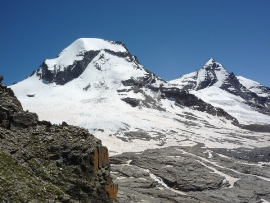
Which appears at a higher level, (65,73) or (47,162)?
(65,73)

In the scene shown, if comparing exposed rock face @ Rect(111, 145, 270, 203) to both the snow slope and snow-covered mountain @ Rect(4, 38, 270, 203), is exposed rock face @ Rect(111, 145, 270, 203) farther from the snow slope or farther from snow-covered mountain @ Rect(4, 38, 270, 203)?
the snow slope

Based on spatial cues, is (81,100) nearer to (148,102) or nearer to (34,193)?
(148,102)

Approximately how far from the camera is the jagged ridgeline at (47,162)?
15.3m

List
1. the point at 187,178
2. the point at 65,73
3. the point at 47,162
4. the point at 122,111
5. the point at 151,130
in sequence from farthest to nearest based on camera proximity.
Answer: the point at 65,73, the point at 122,111, the point at 151,130, the point at 187,178, the point at 47,162

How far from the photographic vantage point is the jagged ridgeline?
1534 cm

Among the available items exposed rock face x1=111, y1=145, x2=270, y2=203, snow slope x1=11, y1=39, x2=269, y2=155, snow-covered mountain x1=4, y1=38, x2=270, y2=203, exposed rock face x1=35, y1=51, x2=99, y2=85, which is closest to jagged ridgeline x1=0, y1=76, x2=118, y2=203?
snow-covered mountain x1=4, y1=38, x2=270, y2=203

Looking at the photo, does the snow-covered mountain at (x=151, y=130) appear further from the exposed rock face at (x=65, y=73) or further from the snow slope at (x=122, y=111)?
the exposed rock face at (x=65, y=73)

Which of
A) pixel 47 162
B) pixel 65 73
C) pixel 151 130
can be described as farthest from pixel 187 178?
pixel 65 73

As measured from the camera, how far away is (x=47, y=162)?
17.9m

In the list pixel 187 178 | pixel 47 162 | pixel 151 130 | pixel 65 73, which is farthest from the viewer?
pixel 65 73

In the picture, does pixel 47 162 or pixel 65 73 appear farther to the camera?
pixel 65 73

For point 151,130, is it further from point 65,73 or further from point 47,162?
point 65,73

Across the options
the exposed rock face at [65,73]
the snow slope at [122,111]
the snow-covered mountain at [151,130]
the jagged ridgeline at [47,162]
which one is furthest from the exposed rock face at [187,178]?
the exposed rock face at [65,73]

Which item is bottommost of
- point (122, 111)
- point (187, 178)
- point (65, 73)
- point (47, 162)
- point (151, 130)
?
point (187, 178)
